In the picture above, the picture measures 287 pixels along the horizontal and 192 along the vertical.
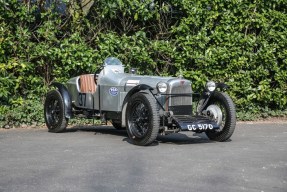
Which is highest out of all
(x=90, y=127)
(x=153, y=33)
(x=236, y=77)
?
(x=153, y=33)

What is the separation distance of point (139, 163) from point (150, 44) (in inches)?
267

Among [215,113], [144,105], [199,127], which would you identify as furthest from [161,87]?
[215,113]

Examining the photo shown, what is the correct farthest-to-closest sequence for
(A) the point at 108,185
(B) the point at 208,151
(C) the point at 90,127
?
(C) the point at 90,127 → (B) the point at 208,151 → (A) the point at 108,185

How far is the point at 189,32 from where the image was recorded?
14.1 m

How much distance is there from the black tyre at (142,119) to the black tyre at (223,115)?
1.31 meters

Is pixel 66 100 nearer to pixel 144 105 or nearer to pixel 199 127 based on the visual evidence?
pixel 144 105

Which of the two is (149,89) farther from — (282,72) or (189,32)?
(282,72)

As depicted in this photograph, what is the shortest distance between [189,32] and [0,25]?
14.4 ft

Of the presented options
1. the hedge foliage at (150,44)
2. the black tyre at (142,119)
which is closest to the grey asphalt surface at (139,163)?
the black tyre at (142,119)

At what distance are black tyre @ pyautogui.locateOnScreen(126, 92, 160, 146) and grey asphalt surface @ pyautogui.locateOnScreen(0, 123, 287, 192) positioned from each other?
0.20 metres

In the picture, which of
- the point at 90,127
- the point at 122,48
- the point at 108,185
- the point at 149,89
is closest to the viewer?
the point at 108,185

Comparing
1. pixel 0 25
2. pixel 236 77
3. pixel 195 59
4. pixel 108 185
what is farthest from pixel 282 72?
pixel 108 185

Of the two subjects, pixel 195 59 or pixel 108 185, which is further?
pixel 195 59

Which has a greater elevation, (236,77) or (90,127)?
(236,77)
